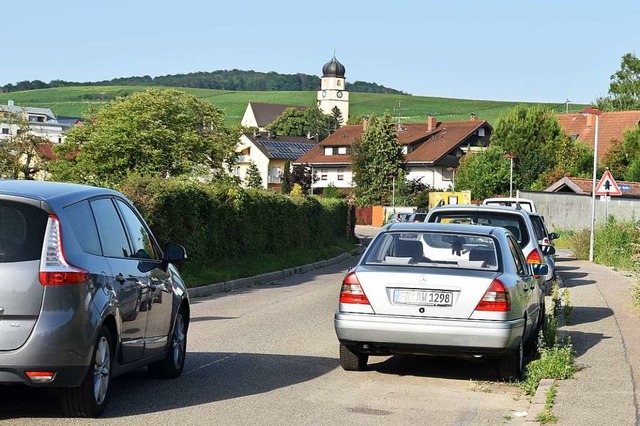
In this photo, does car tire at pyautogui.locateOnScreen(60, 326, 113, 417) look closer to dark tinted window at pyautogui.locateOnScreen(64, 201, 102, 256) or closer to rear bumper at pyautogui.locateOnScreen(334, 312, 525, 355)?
dark tinted window at pyautogui.locateOnScreen(64, 201, 102, 256)

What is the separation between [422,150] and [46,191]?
Result: 110m

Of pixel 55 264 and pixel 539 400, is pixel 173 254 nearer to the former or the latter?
pixel 55 264

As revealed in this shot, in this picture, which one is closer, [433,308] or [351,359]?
[433,308]

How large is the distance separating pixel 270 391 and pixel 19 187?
302 cm

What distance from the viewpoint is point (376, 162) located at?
109375 mm

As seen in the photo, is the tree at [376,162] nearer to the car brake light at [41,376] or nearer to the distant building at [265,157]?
the distant building at [265,157]

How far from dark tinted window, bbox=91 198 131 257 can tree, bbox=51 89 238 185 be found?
2770 cm

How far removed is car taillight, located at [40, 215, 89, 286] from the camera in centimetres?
780

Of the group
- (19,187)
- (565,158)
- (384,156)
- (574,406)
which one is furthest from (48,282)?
(384,156)

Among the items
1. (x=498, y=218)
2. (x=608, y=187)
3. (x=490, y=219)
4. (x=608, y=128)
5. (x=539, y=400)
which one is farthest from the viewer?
(x=608, y=128)

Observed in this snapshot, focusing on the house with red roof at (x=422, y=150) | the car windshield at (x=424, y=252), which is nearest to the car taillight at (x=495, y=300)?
the car windshield at (x=424, y=252)

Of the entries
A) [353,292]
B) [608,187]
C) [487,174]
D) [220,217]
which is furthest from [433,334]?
[487,174]

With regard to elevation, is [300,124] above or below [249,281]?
above

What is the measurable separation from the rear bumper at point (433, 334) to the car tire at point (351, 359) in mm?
726
